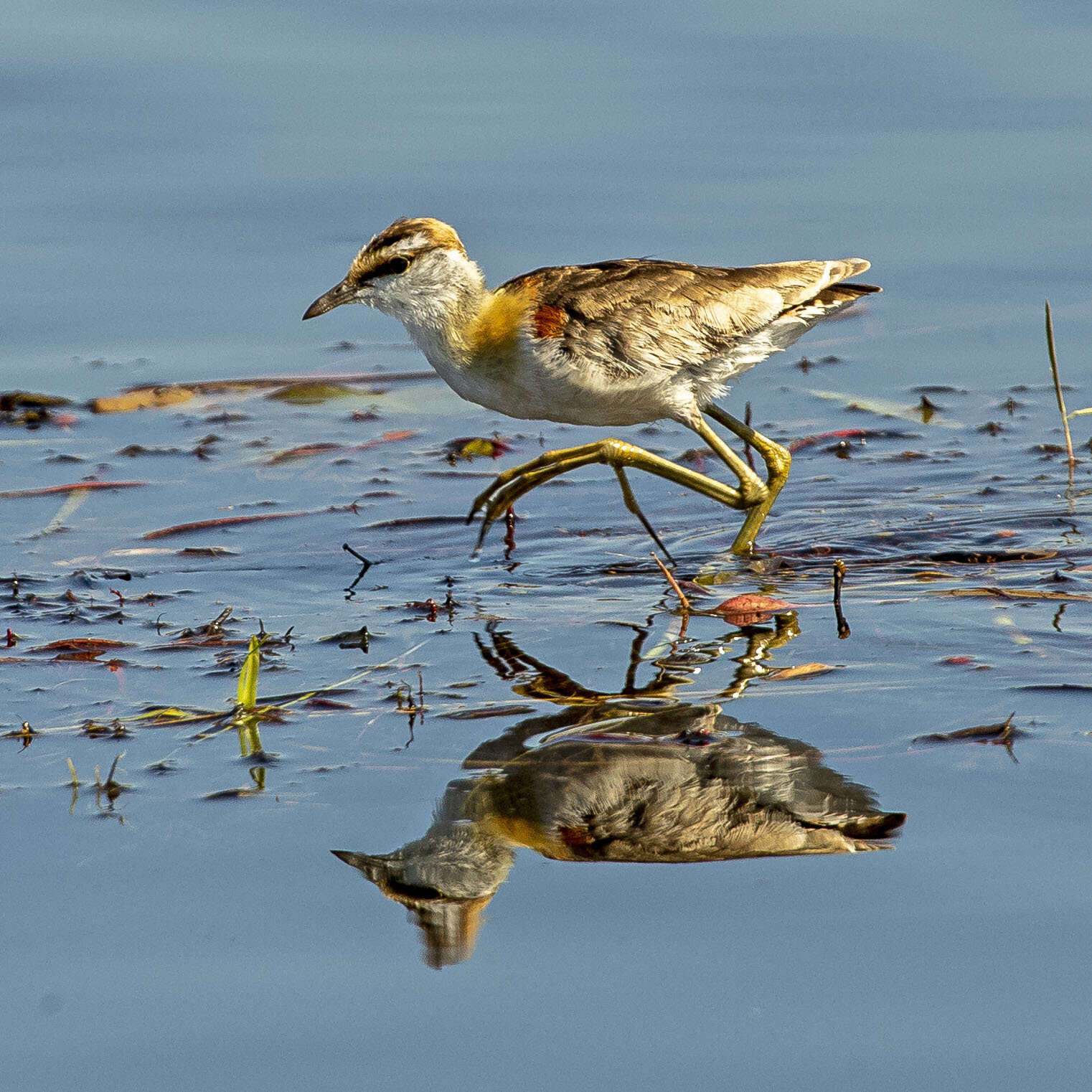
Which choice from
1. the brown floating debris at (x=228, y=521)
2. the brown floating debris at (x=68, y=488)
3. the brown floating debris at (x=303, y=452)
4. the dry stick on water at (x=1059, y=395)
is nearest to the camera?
the dry stick on water at (x=1059, y=395)

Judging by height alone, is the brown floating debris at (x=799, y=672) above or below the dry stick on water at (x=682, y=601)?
below

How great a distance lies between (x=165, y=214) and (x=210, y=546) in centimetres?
408

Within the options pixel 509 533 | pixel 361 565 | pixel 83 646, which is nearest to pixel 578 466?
pixel 509 533

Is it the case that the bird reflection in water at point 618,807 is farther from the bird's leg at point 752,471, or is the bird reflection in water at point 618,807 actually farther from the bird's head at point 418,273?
the bird's head at point 418,273

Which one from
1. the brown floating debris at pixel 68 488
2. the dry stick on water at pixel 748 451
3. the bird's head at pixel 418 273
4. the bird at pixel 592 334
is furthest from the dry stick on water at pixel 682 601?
the brown floating debris at pixel 68 488

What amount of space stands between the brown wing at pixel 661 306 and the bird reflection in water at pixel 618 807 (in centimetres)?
207

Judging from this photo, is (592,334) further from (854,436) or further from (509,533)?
(854,436)

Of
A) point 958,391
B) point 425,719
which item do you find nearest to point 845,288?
point 958,391

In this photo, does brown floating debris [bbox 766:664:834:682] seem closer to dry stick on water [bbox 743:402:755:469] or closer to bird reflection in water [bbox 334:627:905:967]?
bird reflection in water [bbox 334:627:905:967]

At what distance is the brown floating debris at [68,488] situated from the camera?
7.02 metres

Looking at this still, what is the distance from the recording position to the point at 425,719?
4.36 meters

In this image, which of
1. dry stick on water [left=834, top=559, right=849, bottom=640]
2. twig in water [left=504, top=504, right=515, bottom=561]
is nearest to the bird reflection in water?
dry stick on water [left=834, top=559, right=849, bottom=640]

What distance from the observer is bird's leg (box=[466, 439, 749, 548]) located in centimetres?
609

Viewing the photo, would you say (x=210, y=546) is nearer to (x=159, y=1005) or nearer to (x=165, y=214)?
(x=159, y=1005)
